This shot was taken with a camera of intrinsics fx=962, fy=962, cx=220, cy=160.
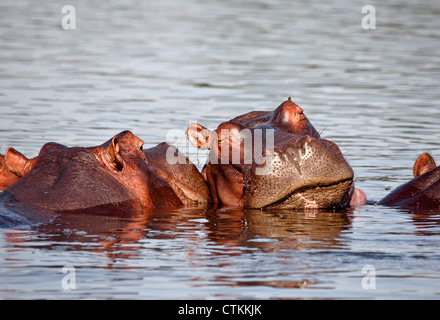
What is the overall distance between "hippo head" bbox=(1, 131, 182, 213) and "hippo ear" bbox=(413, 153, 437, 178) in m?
2.80

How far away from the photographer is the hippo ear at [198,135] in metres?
8.73

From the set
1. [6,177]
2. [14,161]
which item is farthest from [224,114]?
[14,161]

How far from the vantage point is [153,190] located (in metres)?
8.76

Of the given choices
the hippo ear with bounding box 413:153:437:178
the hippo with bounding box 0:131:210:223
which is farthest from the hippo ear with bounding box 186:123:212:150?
the hippo ear with bounding box 413:153:437:178

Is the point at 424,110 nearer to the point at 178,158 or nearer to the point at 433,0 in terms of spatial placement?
the point at 178,158

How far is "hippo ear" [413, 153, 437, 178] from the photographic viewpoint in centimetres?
992

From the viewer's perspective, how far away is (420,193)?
952 cm

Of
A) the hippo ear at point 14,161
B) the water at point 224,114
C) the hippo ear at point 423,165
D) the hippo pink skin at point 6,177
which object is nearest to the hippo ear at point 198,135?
the water at point 224,114

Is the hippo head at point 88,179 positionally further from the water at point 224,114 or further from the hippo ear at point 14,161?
the water at point 224,114

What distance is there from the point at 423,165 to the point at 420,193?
51cm

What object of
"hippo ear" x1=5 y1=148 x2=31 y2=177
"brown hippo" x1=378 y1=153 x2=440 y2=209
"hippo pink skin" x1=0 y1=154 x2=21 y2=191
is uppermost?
"hippo ear" x1=5 y1=148 x2=31 y2=177

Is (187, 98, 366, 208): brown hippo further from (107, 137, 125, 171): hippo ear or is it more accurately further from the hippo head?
(107, 137, 125, 171): hippo ear
